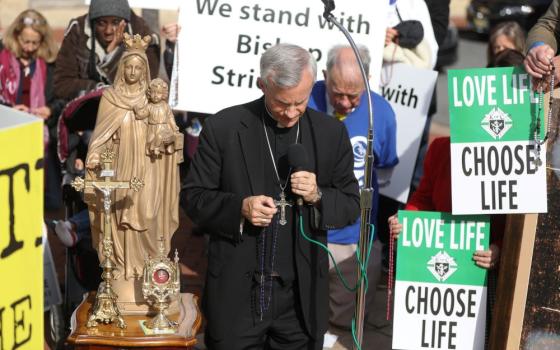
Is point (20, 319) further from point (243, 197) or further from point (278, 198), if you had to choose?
point (278, 198)

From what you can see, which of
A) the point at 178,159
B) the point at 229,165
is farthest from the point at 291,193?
the point at 178,159

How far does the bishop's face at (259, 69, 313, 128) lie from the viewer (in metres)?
4.64

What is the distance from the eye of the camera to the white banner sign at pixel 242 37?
6949 mm

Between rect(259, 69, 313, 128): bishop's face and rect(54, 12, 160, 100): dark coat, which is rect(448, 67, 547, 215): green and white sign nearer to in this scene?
rect(259, 69, 313, 128): bishop's face

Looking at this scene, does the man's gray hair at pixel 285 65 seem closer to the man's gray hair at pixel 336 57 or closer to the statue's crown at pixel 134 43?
the statue's crown at pixel 134 43

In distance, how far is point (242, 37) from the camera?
698 centimetres

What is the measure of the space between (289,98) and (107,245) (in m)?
1.28

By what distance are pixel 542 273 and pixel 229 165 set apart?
185 cm

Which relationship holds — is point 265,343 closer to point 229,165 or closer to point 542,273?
point 229,165

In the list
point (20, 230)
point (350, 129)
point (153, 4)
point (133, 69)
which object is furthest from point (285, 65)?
point (153, 4)

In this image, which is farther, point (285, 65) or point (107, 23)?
point (107, 23)

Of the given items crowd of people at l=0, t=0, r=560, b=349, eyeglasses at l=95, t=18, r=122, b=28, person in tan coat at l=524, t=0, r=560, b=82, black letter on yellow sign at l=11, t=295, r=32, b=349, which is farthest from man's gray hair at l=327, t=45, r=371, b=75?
black letter on yellow sign at l=11, t=295, r=32, b=349

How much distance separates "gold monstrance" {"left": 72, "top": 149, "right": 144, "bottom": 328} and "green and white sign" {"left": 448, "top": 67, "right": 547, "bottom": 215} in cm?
174

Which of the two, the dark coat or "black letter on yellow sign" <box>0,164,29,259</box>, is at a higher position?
the dark coat
